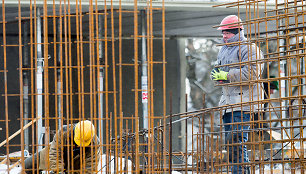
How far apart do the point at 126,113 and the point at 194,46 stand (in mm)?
17469

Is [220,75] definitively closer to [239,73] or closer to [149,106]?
[239,73]

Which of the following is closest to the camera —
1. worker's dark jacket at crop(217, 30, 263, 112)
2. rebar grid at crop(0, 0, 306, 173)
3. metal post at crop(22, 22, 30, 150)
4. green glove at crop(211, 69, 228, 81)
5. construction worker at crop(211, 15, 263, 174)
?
rebar grid at crop(0, 0, 306, 173)

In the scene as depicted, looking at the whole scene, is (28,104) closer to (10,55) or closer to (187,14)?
(10,55)

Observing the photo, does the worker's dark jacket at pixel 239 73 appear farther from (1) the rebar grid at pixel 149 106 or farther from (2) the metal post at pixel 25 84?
(2) the metal post at pixel 25 84

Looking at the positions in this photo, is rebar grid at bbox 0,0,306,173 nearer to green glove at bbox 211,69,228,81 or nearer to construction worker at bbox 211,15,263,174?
construction worker at bbox 211,15,263,174

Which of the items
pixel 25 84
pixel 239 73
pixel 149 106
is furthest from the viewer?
pixel 25 84

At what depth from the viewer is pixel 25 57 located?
1678cm

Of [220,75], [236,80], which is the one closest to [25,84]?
[220,75]

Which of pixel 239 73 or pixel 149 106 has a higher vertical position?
pixel 239 73

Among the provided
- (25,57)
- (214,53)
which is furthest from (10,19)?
(214,53)

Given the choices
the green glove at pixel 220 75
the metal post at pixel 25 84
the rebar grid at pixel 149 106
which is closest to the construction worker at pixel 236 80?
the green glove at pixel 220 75

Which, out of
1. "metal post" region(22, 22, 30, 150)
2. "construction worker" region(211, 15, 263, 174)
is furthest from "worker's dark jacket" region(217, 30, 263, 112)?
"metal post" region(22, 22, 30, 150)

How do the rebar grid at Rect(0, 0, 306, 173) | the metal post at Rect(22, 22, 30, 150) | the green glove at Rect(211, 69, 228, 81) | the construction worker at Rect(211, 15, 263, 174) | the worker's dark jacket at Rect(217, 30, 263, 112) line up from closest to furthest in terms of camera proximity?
1. the rebar grid at Rect(0, 0, 306, 173)
2. the construction worker at Rect(211, 15, 263, 174)
3. the worker's dark jacket at Rect(217, 30, 263, 112)
4. the green glove at Rect(211, 69, 228, 81)
5. the metal post at Rect(22, 22, 30, 150)

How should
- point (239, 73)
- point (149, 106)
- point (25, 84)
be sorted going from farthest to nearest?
point (25, 84) < point (239, 73) < point (149, 106)
